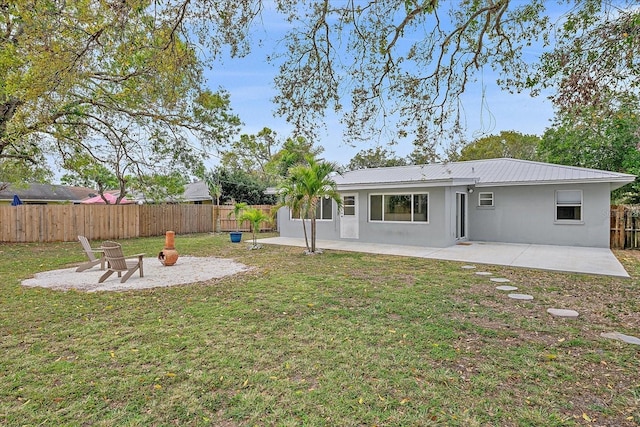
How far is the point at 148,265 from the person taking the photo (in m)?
9.49

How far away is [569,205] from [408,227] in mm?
5716

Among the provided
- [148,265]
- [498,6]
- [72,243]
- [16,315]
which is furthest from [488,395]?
[72,243]

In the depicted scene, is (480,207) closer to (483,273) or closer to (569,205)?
(569,205)

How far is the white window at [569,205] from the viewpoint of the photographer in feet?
40.7

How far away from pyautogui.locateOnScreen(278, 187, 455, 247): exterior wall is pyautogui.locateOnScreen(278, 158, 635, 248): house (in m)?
0.04

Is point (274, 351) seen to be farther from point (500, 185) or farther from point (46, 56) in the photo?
point (500, 185)

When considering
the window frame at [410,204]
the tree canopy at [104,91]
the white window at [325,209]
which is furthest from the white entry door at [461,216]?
the tree canopy at [104,91]

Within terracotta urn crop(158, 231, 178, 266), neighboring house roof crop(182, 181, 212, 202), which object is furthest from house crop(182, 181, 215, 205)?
terracotta urn crop(158, 231, 178, 266)

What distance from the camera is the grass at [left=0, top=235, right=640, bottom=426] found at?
2695 mm

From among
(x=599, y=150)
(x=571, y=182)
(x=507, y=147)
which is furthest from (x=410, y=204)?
(x=507, y=147)

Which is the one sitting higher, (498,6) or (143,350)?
(498,6)

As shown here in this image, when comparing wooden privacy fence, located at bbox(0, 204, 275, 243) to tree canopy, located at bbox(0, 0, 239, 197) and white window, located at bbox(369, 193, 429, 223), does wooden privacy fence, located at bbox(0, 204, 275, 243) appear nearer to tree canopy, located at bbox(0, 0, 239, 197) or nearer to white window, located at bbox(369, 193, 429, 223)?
tree canopy, located at bbox(0, 0, 239, 197)

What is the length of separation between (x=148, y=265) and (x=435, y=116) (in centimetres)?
814

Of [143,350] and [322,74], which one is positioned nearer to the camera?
[143,350]
